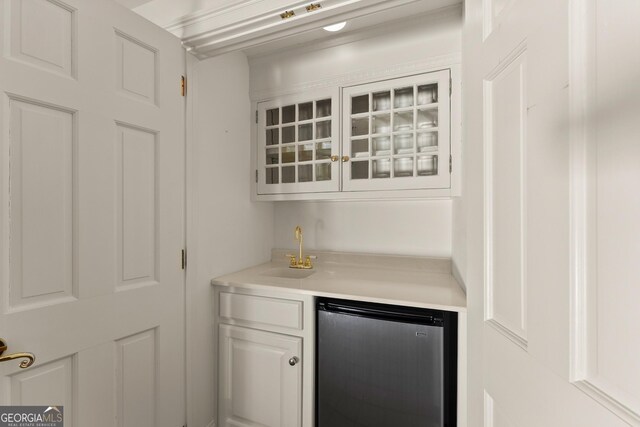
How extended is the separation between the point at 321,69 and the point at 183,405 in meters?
1.98

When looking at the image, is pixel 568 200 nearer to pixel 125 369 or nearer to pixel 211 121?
pixel 125 369

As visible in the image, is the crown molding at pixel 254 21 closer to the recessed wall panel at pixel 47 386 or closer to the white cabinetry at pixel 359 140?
the white cabinetry at pixel 359 140

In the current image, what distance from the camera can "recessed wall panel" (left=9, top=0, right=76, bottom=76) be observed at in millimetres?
904

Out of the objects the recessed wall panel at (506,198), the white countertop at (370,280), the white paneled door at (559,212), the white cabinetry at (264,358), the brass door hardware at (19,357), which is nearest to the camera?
the white paneled door at (559,212)

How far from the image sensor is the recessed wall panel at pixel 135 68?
3.86 feet

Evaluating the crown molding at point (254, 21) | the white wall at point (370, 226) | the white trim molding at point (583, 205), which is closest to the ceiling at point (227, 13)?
the crown molding at point (254, 21)

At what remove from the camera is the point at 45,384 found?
97 centimetres

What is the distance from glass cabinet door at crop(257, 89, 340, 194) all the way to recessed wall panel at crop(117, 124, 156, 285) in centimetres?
83

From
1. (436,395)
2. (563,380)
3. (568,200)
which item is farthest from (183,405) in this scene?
(568,200)

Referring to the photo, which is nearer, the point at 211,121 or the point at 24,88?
the point at 24,88

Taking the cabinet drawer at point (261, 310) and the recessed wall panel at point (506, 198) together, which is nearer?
the recessed wall panel at point (506, 198)

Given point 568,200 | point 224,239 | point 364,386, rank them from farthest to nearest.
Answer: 1. point 224,239
2. point 364,386
3. point 568,200

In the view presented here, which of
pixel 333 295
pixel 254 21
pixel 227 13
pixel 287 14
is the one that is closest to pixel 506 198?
pixel 333 295

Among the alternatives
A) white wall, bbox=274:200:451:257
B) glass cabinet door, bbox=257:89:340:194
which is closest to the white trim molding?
glass cabinet door, bbox=257:89:340:194
